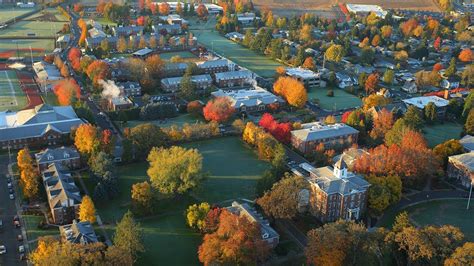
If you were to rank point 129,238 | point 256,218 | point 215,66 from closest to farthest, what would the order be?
Result: point 129,238, point 256,218, point 215,66

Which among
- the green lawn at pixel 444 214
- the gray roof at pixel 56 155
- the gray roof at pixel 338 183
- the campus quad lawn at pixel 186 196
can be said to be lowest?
the green lawn at pixel 444 214

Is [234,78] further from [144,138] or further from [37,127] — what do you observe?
[37,127]

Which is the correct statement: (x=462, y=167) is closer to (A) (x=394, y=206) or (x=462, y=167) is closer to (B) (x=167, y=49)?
(A) (x=394, y=206)

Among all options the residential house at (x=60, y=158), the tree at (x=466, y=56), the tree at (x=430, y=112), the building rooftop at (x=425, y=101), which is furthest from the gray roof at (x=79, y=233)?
the tree at (x=466, y=56)

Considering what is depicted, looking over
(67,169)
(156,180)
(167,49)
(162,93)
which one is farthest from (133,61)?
(156,180)

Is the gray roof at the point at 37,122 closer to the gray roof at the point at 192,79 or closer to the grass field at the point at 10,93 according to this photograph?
the grass field at the point at 10,93

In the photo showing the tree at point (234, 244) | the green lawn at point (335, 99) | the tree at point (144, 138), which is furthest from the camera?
the green lawn at point (335, 99)

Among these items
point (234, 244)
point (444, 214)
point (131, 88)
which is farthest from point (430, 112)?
point (131, 88)
